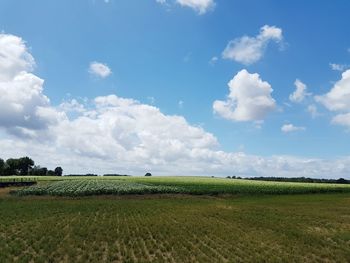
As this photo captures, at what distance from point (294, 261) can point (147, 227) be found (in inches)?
428

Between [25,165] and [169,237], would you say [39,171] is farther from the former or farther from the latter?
[169,237]

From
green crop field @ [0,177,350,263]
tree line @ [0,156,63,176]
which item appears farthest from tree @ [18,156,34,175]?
green crop field @ [0,177,350,263]

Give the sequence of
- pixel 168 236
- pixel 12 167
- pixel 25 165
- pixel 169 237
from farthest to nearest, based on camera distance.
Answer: pixel 25 165, pixel 12 167, pixel 168 236, pixel 169 237

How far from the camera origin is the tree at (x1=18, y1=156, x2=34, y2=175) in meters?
188

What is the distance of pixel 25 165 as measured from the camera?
189375mm

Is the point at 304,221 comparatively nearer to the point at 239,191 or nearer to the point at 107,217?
the point at 107,217

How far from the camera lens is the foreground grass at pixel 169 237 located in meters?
18.1

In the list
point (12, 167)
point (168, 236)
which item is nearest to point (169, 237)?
point (168, 236)

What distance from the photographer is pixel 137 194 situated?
62.8 meters

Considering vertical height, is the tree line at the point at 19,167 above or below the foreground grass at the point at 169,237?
above

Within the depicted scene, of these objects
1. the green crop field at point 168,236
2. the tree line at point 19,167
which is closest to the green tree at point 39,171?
the tree line at point 19,167

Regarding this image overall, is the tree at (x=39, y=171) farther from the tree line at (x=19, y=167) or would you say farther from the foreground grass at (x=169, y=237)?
the foreground grass at (x=169, y=237)

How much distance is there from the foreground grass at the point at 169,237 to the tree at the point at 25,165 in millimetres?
163921

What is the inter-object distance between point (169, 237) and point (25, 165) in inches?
7089
